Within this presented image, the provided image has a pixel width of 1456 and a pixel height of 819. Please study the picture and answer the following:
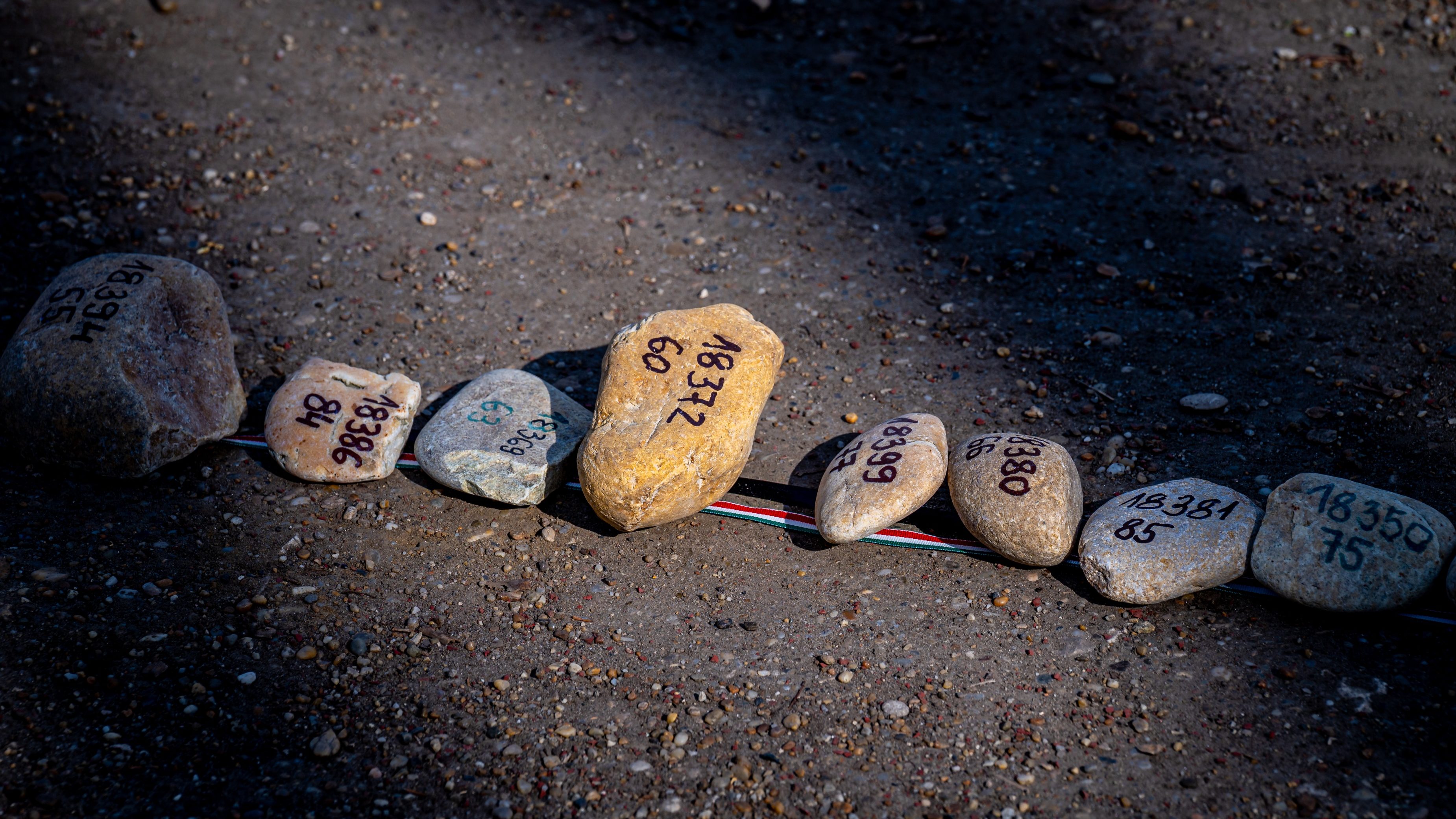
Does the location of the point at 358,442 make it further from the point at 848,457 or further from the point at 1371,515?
the point at 1371,515

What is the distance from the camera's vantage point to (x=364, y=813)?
8.91 feet

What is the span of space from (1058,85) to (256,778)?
5704 millimetres

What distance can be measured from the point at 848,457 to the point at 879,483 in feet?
0.73

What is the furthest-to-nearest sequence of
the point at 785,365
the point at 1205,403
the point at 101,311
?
1. the point at 785,365
2. the point at 1205,403
3. the point at 101,311

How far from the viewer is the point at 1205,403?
4117mm

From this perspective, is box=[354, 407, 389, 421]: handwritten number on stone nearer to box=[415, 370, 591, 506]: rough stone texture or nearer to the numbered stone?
the numbered stone

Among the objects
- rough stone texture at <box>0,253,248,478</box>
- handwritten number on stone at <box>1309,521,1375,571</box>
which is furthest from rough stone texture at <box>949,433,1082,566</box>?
rough stone texture at <box>0,253,248,478</box>

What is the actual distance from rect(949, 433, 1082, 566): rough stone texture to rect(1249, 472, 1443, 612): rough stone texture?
61cm

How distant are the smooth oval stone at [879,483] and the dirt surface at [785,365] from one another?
20 centimetres

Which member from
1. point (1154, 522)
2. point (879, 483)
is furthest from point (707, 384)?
point (1154, 522)

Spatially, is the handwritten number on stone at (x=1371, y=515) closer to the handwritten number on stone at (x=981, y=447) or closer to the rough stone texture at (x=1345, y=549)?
the rough stone texture at (x=1345, y=549)

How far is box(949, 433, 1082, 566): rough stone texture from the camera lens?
3381 mm

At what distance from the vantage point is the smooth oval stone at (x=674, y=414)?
3502 millimetres

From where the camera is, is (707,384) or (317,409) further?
(317,409)
